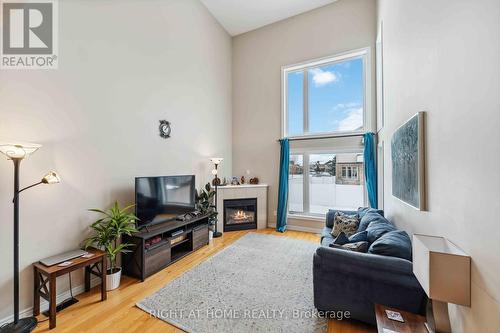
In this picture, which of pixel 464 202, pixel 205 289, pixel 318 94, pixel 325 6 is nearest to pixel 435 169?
pixel 464 202

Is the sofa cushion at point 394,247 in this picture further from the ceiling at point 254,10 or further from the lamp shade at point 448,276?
the ceiling at point 254,10

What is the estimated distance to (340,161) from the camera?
4.70 m

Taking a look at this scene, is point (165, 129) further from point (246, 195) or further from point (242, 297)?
point (242, 297)

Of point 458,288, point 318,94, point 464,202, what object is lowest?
point 458,288

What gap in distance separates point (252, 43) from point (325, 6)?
6.18 feet

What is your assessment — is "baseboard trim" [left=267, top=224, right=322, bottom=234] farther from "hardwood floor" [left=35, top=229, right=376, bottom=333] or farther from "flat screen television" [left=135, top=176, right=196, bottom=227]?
"hardwood floor" [left=35, top=229, right=376, bottom=333]

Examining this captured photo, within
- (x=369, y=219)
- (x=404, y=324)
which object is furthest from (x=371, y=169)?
(x=404, y=324)

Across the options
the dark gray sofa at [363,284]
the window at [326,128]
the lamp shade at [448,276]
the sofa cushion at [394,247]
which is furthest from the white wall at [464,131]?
the window at [326,128]

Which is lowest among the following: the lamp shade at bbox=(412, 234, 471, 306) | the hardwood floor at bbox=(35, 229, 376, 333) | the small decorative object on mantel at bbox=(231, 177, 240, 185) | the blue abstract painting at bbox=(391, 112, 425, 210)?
the hardwood floor at bbox=(35, 229, 376, 333)

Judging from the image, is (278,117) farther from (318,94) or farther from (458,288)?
(458,288)

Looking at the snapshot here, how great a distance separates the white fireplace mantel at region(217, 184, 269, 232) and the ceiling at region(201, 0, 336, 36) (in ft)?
13.5

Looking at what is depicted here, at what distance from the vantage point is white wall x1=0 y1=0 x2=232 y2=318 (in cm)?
212

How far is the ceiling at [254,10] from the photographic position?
4676mm

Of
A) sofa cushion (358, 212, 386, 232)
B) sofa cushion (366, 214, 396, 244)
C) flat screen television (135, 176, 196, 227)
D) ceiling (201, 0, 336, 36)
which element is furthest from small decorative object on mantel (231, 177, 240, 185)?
ceiling (201, 0, 336, 36)
